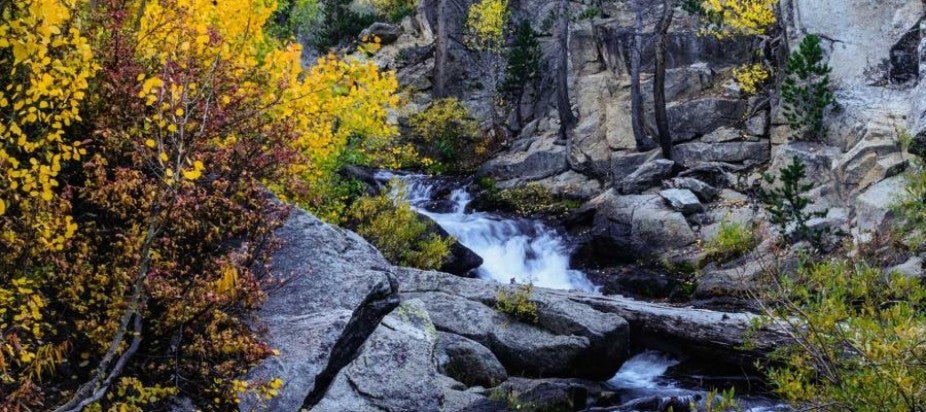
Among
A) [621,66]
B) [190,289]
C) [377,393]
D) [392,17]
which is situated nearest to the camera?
[190,289]

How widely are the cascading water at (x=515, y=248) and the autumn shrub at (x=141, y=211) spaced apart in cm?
1109

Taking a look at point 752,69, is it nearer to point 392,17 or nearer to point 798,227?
point 798,227

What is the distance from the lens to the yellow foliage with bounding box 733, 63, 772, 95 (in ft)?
82.3

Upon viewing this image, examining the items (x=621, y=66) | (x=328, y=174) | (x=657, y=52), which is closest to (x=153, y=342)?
(x=328, y=174)

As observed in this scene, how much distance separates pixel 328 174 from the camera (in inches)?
506

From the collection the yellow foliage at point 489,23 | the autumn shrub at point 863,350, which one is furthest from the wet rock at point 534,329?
the yellow foliage at point 489,23

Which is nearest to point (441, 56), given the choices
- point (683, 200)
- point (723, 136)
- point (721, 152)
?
point (723, 136)

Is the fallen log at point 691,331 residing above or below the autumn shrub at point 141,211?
below

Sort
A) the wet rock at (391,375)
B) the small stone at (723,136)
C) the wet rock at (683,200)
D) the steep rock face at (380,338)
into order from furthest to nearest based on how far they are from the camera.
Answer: the small stone at (723,136), the wet rock at (683,200), the wet rock at (391,375), the steep rock face at (380,338)

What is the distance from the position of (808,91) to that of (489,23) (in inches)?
650

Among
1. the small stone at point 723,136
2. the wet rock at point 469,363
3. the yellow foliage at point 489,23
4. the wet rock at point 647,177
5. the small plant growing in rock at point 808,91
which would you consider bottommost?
the wet rock at point 469,363

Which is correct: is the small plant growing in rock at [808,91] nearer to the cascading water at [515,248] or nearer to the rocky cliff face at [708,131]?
the rocky cliff face at [708,131]

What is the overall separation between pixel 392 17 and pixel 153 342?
119 ft

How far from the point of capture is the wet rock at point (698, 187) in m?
21.6
